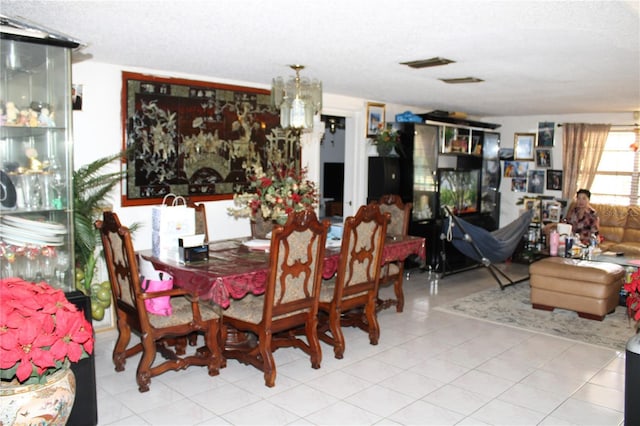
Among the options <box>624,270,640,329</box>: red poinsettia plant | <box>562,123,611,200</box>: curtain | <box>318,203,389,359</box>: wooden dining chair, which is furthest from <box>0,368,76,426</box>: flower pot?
<box>562,123,611,200</box>: curtain

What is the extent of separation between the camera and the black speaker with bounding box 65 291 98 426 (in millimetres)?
2857

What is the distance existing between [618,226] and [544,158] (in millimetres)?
1534

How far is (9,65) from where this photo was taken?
2793mm

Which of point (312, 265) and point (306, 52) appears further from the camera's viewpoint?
point (306, 52)

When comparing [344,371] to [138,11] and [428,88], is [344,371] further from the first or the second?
[428,88]

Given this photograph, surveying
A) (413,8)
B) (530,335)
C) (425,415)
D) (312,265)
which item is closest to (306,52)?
(413,8)

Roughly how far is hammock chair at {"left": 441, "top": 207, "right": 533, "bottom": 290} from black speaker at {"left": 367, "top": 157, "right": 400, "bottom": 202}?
2.95 ft

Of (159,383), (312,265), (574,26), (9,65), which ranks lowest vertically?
(159,383)

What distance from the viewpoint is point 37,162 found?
9.70 feet

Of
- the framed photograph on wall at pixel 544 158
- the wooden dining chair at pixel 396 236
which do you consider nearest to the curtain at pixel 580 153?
the framed photograph on wall at pixel 544 158

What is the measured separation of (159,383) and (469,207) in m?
5.79

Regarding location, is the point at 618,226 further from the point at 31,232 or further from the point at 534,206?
the point at 31,232

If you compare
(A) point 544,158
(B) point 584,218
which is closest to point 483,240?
(B) point 584,218

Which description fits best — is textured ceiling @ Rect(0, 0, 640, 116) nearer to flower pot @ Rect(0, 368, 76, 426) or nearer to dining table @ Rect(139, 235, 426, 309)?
dining table @ Rect(139, 235, 426, 309)
